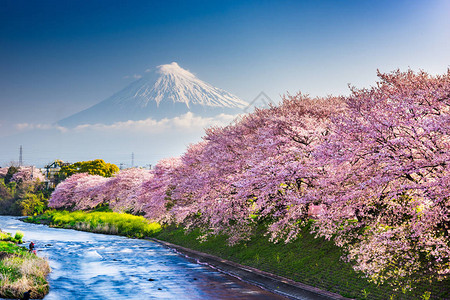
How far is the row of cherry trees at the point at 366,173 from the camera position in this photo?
13398mm

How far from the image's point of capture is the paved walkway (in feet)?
57.6

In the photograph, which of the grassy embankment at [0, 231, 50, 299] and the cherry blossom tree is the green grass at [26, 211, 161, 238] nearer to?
the grassy embankment at [0, 231, 50, 299]

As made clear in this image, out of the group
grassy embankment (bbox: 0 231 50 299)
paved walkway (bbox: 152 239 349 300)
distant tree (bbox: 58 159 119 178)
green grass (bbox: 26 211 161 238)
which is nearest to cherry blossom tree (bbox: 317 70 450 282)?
paved walkway (bbox: 152 239 349 300)

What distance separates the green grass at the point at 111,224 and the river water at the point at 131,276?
8196 mm

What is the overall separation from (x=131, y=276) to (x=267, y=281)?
28.5 feet

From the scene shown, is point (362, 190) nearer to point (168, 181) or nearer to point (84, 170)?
point (168, 181)

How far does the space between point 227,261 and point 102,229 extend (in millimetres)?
28017

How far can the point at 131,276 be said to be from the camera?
79.4 ft

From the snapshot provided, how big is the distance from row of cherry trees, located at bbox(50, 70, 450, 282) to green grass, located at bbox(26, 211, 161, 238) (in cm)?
1847

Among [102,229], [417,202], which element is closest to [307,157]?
[417,202]

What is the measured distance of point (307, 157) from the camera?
22312mm

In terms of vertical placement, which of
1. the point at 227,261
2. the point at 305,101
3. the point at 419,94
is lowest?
the point at 227,261

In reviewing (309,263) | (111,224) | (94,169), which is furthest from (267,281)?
Answer: (94,169)

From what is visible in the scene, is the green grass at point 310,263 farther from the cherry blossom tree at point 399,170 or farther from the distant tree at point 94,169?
the distant tree at point 94,169
